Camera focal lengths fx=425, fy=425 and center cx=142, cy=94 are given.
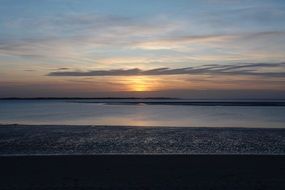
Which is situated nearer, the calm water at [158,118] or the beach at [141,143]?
the beach at [141,143]
